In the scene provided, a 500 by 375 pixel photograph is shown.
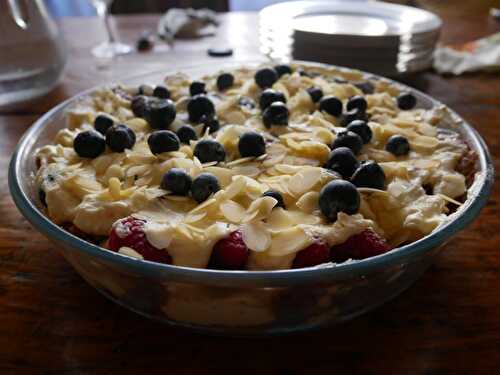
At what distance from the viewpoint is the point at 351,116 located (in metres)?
0.98

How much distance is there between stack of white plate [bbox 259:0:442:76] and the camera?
4.72 ft

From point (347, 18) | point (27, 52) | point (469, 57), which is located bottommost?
point (469, 57)

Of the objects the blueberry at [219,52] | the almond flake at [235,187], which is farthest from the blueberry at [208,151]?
the blueberry at [219,52]

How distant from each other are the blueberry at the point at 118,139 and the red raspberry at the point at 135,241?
0.26 metres

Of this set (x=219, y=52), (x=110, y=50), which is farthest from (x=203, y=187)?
(x=110, y=50)

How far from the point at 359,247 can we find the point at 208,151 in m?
0.29

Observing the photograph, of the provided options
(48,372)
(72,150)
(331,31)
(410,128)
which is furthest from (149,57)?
(48,372)

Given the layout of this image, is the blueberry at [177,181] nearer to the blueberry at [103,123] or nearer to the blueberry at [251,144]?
the blueberry at [251,144]

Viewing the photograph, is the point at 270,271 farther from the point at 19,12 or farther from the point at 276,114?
the point at 19,12

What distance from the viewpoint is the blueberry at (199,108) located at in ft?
3.26

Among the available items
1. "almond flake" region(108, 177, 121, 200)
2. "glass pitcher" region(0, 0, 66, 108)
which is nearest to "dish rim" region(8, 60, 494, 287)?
"almond flake" region(108, 177, 121, 200)

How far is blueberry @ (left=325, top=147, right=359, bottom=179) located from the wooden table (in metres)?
0.18

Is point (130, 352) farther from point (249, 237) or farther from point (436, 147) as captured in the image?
point (436, 147)

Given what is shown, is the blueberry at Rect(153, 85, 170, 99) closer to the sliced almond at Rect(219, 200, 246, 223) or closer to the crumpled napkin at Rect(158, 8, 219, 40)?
the sliced almond at Rect(219, 200, 246, 223)
